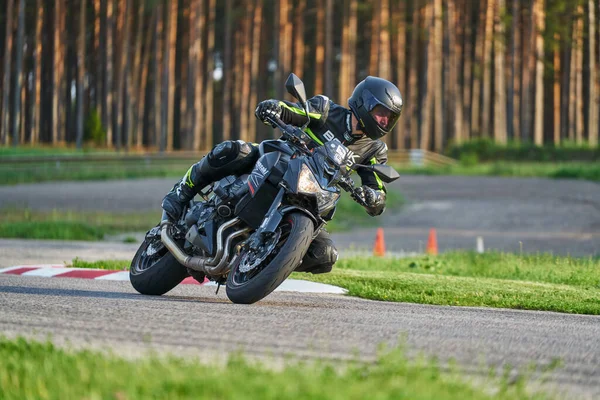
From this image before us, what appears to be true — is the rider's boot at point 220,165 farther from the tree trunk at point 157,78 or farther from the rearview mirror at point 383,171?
the tree trunk at point 157,78

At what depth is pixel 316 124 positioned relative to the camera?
893cm

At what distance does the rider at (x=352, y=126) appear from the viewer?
8742 millimetres

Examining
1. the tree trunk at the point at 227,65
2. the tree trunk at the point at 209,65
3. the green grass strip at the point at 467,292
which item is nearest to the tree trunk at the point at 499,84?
the tree trunk at the point at 227,65

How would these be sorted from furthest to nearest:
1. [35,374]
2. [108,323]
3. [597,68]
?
[597,68]
[108,323]
[35,374]

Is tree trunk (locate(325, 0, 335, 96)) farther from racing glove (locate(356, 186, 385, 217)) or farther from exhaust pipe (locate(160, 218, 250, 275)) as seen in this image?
racing glove (locate(356, 186, 385, 217))

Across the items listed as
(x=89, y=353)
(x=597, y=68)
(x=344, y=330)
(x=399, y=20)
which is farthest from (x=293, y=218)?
(x=597, y=68)

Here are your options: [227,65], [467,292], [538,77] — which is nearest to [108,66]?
[227,65]

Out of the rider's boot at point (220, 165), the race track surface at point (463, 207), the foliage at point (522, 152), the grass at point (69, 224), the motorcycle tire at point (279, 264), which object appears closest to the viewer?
the motorcycle tire at point (279, 264)

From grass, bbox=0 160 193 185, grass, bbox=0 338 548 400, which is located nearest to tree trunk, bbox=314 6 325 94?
grass, bbox=0 160 193 185

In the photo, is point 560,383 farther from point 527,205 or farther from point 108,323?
point 527,205

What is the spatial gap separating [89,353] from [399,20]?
54007 millimetres

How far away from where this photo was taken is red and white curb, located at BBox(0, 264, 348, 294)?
11180mm

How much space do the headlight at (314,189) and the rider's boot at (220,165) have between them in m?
0.93

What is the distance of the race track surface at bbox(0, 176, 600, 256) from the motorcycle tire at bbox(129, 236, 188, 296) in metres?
13.5
